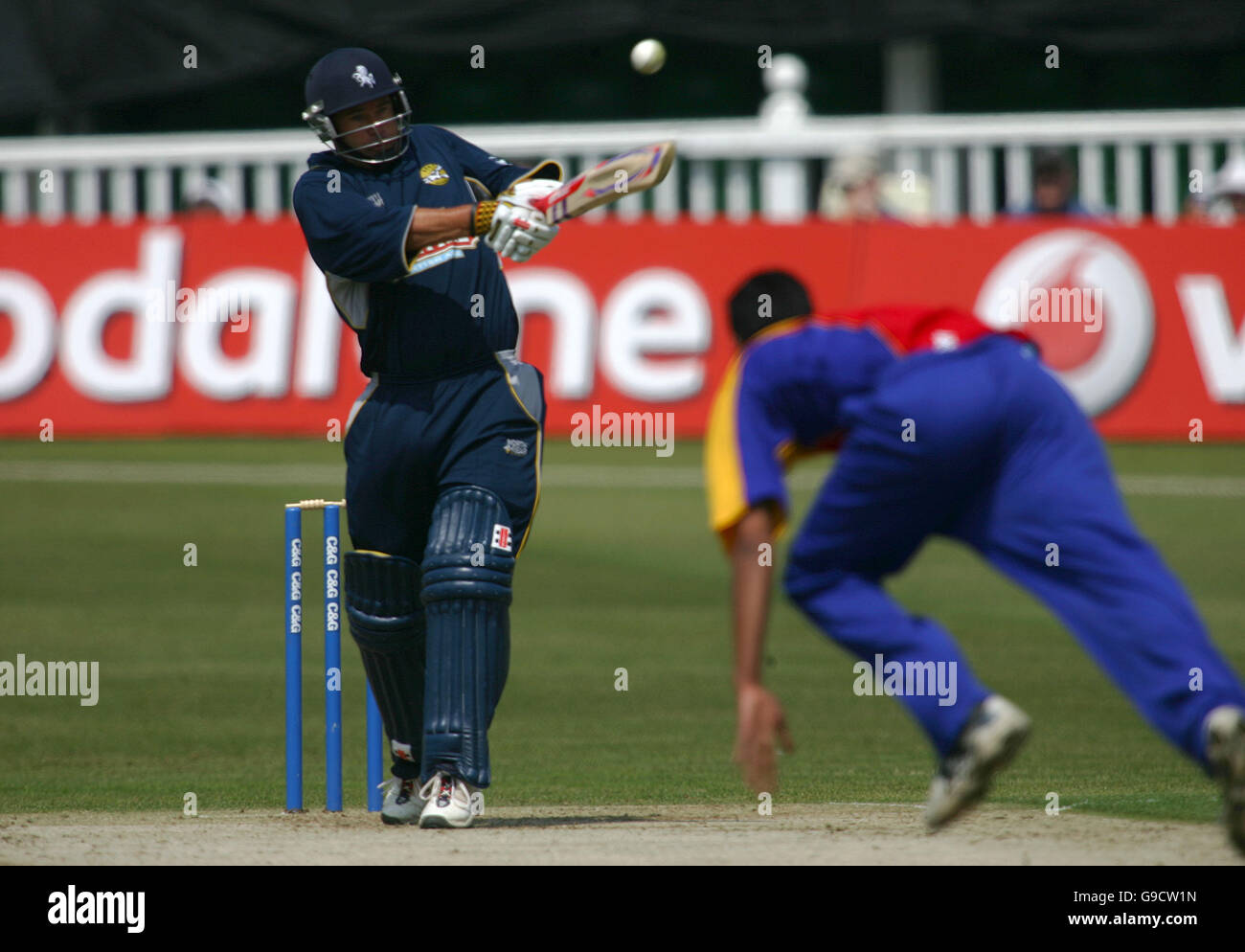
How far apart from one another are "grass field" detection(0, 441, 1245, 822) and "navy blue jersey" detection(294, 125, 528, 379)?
5.80ft

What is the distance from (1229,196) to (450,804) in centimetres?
1147

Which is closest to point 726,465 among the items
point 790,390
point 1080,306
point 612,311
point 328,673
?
point 790,390

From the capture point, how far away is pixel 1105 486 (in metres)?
5.37

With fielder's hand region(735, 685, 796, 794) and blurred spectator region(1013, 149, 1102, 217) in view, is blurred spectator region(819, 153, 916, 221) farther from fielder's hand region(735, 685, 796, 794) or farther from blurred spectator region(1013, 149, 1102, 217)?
fielder's hand region(735, 685, 796, 794)

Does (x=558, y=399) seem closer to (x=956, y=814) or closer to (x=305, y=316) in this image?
(x=305, y=316)

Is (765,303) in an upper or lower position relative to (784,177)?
lower

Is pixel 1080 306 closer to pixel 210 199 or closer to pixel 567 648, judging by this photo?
pixel 567 648

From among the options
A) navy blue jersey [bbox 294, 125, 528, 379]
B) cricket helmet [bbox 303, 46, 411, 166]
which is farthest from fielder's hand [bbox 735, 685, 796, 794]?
cricket helmet [bbox 303, 46, 411, 166]

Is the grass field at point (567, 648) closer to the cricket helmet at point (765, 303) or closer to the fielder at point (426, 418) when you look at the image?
the fielder at point (426, 418)

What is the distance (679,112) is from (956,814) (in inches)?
753

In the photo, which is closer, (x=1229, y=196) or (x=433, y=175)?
(x=433, y=175)

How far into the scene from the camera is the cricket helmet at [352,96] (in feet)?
22.1

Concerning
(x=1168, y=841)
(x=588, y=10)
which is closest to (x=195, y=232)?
(x=588, y=10)

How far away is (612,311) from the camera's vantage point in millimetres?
15961
